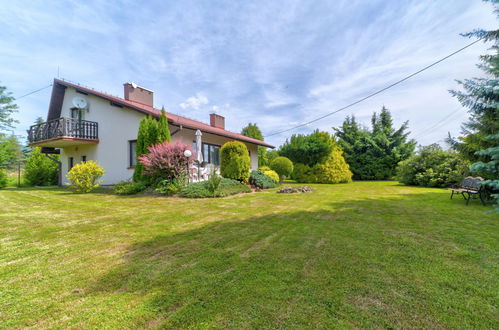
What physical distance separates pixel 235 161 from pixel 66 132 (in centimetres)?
978

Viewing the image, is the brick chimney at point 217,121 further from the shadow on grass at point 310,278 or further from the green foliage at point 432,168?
the shadow on grass at point 310,278

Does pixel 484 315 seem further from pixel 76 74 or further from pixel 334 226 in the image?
pixel 76 74

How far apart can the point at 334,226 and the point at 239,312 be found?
3.14 metres

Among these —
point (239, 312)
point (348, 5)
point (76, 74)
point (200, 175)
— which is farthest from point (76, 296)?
point (76, 74)

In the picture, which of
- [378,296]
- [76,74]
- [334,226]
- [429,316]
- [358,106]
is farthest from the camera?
[358,106]

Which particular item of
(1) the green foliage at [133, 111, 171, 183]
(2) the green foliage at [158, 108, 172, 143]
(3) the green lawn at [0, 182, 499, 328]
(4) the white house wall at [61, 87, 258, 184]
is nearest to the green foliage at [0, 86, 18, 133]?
(4) the white house wall at [61, 87, 258, 184]

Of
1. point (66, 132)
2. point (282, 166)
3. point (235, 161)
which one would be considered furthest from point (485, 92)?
point (66, 132)

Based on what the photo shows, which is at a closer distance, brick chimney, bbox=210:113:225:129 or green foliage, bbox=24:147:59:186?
green foliage, bbox=24:147:59:186

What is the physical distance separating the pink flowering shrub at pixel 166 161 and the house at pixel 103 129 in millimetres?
2056

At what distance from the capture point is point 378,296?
1990 mm

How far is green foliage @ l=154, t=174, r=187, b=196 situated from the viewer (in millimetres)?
9344

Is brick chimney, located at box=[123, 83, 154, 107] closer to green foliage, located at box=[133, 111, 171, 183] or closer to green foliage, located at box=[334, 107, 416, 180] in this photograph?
green foliage, located at box=[133, 111, 171, 183]

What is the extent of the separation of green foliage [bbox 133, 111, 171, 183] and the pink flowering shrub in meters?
0.45

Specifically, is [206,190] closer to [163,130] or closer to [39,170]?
[163,130]
